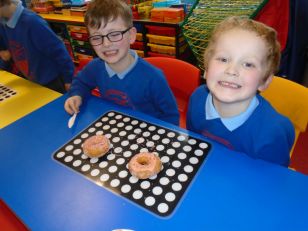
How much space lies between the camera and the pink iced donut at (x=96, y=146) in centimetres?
68

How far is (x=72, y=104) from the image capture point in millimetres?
914

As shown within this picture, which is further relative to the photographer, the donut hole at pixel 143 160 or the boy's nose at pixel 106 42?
the boy's nose at pixel 106 42

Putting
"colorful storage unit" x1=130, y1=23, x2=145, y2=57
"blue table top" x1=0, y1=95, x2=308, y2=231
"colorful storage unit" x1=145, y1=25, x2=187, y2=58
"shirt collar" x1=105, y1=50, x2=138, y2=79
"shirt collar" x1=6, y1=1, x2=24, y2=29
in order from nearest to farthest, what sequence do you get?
"blue table top" x1=0, y1=95, x2=308, y2=231
"shirt collar" x1=105, y1=50, x2=138, y2=79
"shirt collar" x1=6, y1=1, x2=24, y2=29
"colorful storage unit" x1=145, y1=25, x2=187, y2=58
"colorful storage unit" x1=130, y1=23, x2=145, y2=57

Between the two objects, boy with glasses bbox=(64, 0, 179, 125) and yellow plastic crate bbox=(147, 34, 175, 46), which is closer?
boy with glasses bbox=(64, 0, 179, 125)

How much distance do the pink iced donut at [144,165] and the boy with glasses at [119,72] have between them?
0.40 metres

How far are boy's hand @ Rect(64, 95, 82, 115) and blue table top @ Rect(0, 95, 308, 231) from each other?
22cm

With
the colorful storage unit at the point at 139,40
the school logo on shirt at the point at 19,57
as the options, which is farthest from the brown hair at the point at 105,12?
the colorful storage unit at the point at 139,40

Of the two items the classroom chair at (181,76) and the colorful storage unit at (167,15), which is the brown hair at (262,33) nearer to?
the classroom chair at (181,76)

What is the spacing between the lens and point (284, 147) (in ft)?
2.33

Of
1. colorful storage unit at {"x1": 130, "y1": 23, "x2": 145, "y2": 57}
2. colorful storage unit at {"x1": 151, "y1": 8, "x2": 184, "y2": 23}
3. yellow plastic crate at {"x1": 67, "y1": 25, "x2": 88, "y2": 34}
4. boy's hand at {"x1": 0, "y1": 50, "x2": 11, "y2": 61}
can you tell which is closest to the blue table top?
boy's hand at {"x1": 0, "y1": 50, "x2": 11, "y2": 61}

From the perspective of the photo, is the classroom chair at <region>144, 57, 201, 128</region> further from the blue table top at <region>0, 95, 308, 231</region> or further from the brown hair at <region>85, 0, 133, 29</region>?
the blue table top at <region>0, 95, 308, 231</region>

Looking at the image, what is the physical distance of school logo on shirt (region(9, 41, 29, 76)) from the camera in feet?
5.03

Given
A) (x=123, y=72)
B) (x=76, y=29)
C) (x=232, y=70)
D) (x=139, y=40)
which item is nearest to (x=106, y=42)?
(x=123, y=72)

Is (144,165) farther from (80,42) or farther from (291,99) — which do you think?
(80,42)
